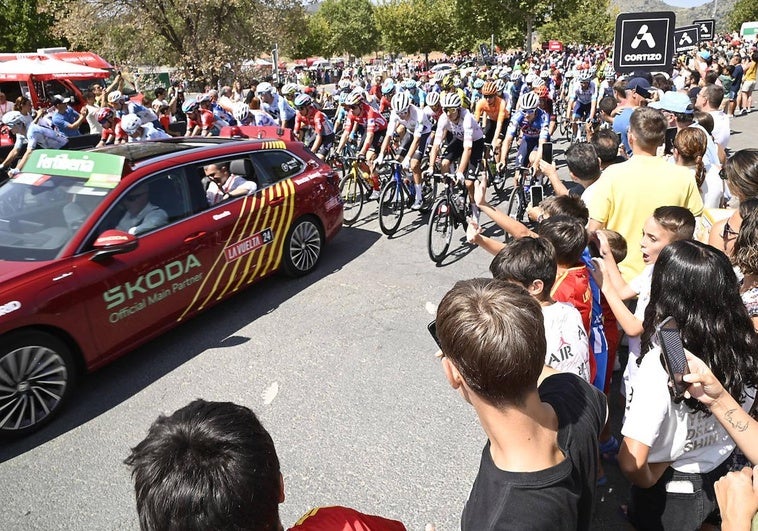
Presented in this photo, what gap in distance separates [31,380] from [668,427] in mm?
3946

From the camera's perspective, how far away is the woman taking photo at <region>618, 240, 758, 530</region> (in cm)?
192

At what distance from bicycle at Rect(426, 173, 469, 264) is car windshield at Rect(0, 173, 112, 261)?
3.77m

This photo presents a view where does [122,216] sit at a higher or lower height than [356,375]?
higher

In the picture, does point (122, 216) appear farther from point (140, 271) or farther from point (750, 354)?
point (750, 354)

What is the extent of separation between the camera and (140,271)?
4488 mm

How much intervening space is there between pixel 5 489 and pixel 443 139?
6373mm

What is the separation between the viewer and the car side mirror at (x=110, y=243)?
418 centimetres

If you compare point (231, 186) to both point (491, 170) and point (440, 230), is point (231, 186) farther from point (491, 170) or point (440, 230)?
point (491, 170)

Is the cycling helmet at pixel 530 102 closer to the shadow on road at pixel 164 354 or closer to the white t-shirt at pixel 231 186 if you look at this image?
the shadow on road at pixel 164 354

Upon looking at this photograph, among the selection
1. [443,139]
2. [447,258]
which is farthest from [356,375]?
[443,139]

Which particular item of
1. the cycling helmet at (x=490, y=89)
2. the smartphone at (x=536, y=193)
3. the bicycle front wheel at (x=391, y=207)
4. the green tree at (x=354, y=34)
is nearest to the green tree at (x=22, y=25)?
the cycling helmet at (x=490, y=89)

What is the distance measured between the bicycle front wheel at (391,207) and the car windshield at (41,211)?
4152 millimetres

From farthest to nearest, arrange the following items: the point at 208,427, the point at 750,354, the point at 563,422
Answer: the point at 750,354 → the point at 563,422 → the point at 208,427

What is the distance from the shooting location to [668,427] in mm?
1949
